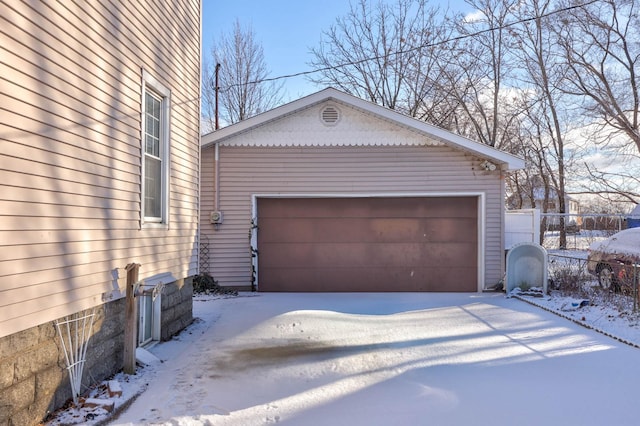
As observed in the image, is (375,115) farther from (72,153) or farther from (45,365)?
(45,365)

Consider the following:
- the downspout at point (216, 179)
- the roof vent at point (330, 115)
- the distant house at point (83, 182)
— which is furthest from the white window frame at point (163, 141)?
the roof vent at point (330, 115)

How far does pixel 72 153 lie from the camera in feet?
12.5

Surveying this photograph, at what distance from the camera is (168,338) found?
20.0ft

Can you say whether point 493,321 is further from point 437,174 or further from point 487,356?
point 437,174

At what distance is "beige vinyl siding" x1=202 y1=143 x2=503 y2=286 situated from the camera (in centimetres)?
1025

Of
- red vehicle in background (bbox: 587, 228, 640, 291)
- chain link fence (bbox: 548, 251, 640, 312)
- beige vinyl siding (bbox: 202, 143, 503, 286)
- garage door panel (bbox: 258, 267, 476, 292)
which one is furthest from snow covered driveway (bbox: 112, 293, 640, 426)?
beige vinyl siding (bbox: 202, 143, 503, 286)

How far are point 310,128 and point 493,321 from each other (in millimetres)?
5403

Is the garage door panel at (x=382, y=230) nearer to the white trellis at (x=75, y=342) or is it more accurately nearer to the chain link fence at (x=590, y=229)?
the white trellis at (x=75, y=342)

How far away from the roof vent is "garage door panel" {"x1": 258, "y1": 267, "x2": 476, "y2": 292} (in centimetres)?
315

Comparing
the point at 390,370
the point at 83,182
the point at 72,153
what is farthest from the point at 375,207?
the point at 72,153

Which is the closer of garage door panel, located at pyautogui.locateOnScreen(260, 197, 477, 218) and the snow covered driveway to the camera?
the snow covered driveway

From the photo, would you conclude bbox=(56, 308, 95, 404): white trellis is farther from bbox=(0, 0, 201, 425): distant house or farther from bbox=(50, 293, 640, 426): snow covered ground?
bbox=(50, 293, 640, 426): snow covered ground

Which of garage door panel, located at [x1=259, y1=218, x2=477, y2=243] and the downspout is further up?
the downspout

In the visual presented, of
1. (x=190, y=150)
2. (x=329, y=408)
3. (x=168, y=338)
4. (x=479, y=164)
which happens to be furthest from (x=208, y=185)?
(x=329, y=408)
